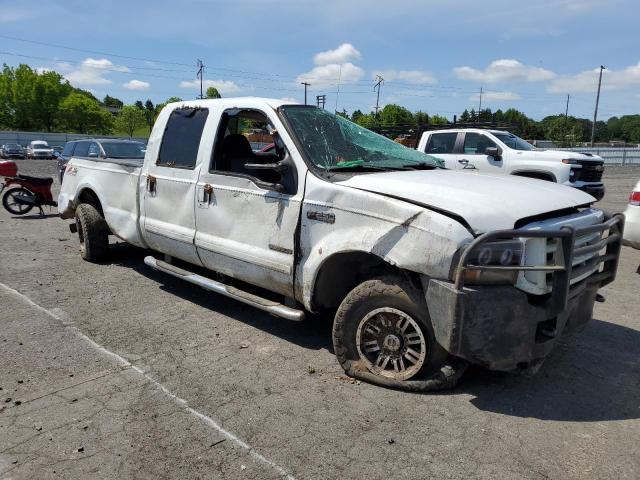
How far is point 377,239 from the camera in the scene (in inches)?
132

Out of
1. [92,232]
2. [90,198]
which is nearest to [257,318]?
[92,232]

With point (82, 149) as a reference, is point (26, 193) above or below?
below

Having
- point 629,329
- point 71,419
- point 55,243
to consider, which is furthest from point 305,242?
point 55,243

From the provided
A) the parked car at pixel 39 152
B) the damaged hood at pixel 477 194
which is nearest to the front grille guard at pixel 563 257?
the damaged hood at pixel 477 194

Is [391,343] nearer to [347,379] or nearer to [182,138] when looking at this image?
[347,379]

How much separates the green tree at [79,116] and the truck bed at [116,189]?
8231cm

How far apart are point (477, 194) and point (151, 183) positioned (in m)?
3.56

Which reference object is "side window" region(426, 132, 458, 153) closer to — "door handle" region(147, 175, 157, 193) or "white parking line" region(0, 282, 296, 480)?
"door handle" region(147, 175, 157, 193)

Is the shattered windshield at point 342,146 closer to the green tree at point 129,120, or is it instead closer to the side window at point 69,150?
the side window at point 69,150

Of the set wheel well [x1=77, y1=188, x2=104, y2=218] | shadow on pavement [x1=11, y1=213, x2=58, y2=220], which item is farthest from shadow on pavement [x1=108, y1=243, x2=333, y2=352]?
shadow on pavement [x1=11, y1=213, x2=58, y2=220]

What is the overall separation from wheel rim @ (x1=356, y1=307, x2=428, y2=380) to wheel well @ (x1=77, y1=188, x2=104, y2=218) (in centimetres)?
472

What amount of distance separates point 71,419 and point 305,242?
1.94 metres

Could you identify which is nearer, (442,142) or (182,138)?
(182,138)

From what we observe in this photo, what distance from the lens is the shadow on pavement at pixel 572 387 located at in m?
3.26
